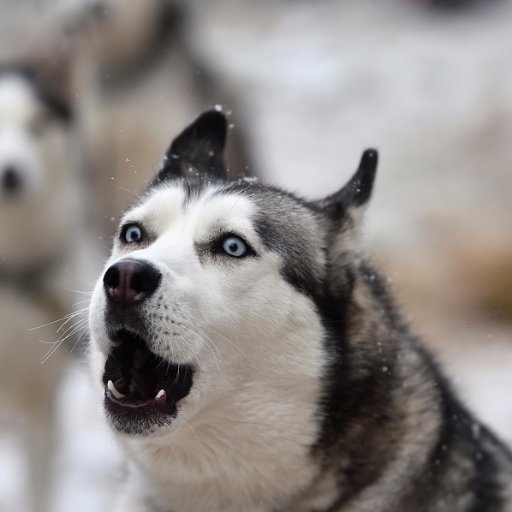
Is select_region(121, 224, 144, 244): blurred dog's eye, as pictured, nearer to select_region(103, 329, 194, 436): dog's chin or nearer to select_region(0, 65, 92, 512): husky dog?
select_region(103, 329, 194, 436): dog's chin

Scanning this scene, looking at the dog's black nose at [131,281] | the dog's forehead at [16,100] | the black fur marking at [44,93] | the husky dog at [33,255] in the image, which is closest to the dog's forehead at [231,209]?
the dog's black nose at [131,281]

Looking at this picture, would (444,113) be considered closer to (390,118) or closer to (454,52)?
(390,118)

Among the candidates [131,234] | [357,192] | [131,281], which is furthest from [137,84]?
[131,281]

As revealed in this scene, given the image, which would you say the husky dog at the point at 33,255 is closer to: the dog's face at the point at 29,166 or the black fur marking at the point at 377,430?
the dog's face at the point at 29,166

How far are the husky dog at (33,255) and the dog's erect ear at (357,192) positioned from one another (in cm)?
311

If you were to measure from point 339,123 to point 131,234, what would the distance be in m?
7.91

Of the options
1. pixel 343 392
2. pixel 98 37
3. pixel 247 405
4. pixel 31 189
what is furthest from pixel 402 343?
pixel 98 37

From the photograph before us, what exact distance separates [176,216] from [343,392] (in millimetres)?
720

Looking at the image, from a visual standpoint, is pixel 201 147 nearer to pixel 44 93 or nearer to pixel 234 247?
pixel 234 247

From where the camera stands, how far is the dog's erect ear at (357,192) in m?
3.18

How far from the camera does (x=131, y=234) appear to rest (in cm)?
303

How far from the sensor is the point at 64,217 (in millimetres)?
6719

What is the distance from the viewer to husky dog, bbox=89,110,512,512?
8.94 feet

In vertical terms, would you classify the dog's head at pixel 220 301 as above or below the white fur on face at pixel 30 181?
above
